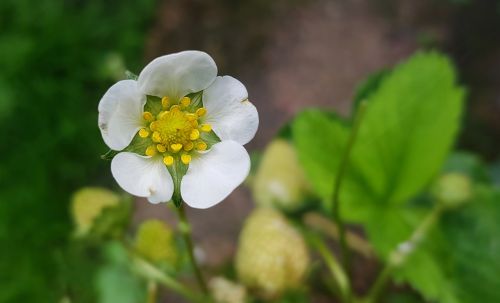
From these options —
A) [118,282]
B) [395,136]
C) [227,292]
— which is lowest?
[118,282]

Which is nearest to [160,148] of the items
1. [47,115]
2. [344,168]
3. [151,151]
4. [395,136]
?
[151,151]

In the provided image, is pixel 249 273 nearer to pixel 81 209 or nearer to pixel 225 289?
pixel 225 289

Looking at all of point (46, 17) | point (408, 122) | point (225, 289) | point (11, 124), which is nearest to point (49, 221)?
point (11, 124)

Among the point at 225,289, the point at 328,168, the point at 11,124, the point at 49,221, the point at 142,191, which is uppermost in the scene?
the point at 142,191

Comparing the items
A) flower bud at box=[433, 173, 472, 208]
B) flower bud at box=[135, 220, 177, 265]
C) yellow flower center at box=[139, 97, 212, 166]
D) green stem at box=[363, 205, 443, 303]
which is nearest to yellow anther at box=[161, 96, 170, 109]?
yellow flower center at box=[139, 97, 212, 166]

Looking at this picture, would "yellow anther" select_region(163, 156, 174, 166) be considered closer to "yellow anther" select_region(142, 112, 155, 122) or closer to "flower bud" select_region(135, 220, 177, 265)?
"yellow anther" select_region(142, 112, 155, 122)

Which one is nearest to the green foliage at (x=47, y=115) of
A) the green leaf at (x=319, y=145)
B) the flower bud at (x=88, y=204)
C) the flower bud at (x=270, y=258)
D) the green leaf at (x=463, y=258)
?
the flower bud at (x=88, y=204)

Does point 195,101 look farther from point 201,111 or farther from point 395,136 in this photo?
point 395,136
